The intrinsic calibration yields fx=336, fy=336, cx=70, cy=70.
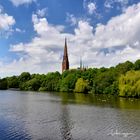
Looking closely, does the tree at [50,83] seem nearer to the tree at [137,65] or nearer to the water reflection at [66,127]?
the tree at [137,65]

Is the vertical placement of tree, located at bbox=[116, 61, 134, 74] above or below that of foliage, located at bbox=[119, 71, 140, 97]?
above

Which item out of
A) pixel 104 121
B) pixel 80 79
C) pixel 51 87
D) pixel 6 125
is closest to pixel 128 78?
pixel 80 79

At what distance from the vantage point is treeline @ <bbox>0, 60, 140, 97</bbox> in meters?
102

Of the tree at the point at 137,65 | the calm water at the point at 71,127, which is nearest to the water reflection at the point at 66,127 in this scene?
the calm water at the point at 71,127

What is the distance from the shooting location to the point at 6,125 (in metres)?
44.0

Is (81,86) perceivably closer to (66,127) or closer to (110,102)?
(110,102)

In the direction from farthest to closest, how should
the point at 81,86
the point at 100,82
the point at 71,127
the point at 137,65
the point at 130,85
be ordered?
the point at 81,86 < the point at 100,82 < the point at 137,65 < the point at 130,85 < the point at 71,127

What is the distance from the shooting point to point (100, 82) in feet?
422

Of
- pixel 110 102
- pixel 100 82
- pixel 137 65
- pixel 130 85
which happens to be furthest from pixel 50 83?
pixel 110 102

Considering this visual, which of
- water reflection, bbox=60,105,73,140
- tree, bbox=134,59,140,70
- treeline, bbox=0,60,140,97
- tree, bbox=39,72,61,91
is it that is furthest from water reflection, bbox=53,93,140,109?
tree, bbox=39,72,61,91

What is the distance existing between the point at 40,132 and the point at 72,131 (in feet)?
13.0

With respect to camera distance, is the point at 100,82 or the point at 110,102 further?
the point at 100,82

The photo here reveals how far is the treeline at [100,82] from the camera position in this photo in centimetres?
10206

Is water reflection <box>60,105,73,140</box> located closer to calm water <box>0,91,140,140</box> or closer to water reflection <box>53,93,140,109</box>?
calm water <box>0,91,140,140</box>
